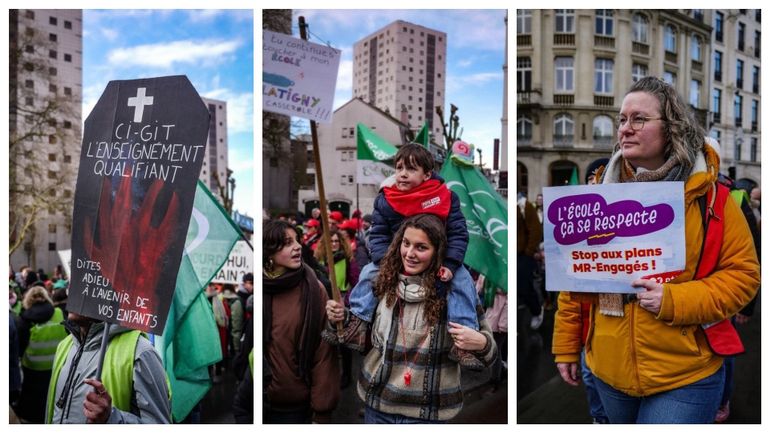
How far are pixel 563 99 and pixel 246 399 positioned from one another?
2877 millimetres

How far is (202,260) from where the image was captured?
177 inches

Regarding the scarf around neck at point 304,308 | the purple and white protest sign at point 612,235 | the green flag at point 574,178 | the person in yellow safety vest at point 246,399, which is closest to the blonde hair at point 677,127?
the purple and white protest sign at point 612,235

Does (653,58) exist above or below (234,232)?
above

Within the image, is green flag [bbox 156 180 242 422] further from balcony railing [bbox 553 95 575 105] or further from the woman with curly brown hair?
balcony railing [bbox 553 95 575 105]

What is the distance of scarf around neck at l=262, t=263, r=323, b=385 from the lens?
4.38 meters

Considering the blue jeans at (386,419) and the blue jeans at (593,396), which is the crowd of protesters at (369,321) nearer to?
the blue jeans at (386,419)

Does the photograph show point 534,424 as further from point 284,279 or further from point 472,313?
point 284,279

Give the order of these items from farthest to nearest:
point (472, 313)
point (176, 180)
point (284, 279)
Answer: point (284, 279), point (472, 313), point (176, 180)

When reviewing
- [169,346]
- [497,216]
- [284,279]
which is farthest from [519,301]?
[169,346]

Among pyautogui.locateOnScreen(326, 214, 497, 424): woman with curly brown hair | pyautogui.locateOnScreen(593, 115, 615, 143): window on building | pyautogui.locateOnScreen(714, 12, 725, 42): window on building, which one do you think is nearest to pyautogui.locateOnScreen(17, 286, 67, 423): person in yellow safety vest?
pyautogui.locateOnScreen(326, 214, 497, 424): woman with curly brown hair

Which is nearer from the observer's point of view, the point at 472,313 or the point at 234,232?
the point at 472,313

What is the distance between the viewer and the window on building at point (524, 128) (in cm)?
460
